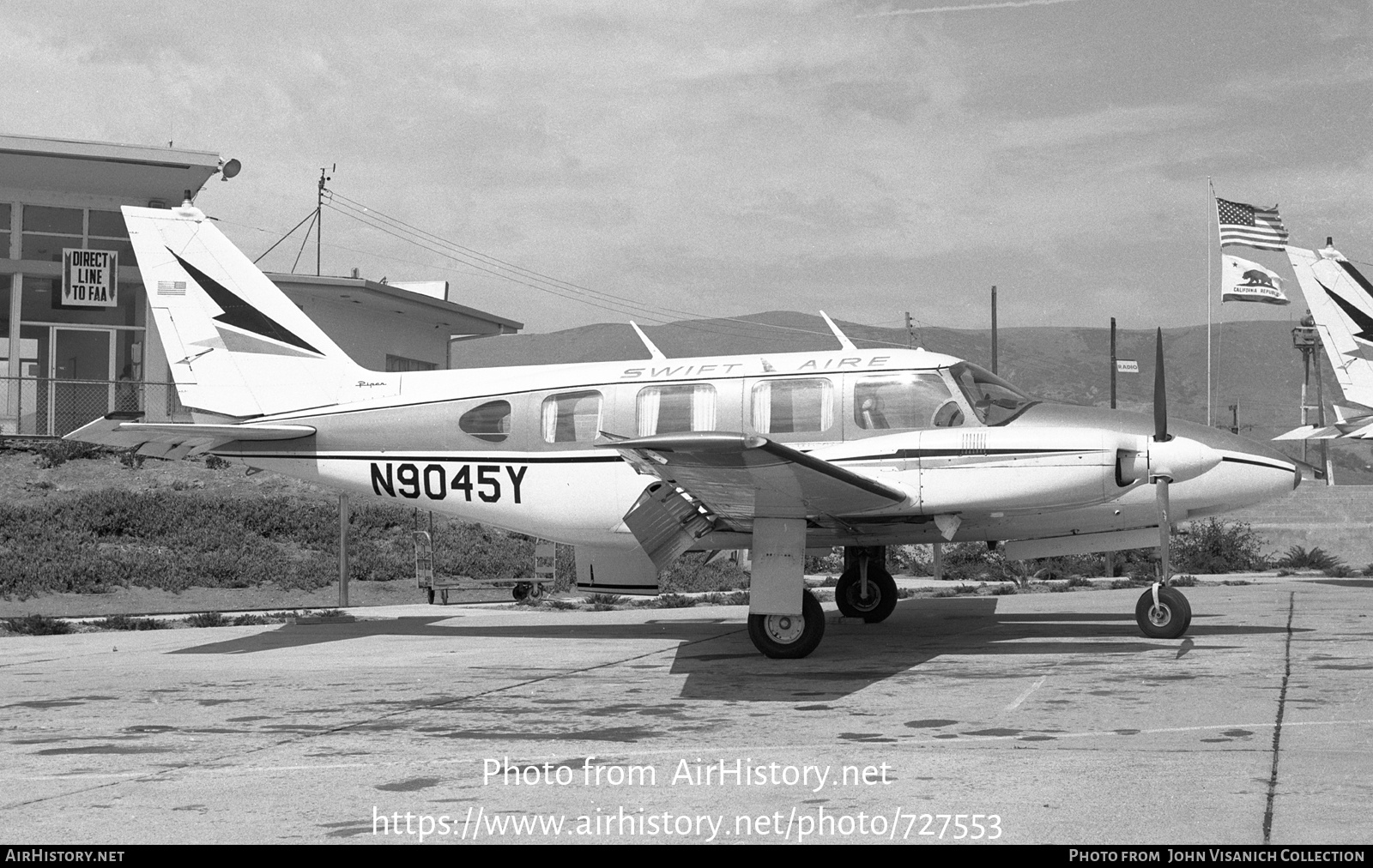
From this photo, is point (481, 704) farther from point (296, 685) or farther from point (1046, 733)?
point (1046, 733)

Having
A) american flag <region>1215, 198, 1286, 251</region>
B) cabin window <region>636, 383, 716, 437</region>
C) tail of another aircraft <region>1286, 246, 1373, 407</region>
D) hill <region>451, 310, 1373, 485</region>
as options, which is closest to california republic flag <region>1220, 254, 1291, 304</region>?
american flag <region>1215, 198, 1286, 251</region>

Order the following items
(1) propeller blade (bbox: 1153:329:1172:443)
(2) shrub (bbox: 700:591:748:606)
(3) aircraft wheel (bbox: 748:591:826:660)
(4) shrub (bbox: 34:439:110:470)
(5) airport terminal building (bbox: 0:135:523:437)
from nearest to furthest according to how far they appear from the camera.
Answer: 1. (3) aircraft wheel (bbox: 748:591:826:660)
2. (1) propeller blade (bbox: 1153:329:1172:443)
3. (2) shrub (bbox: 700:591:748:606)
4. (4) shrub (bbox: 34:439:110:470)
5. (5) airport terminal building (bbox: 0:135:523:437)

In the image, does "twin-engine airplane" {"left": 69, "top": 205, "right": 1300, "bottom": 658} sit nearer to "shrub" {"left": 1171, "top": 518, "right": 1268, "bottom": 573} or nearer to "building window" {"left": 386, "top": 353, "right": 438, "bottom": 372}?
"shrub" {"left": 1171, "top": 518, "right": 1268, "bottom": 573}

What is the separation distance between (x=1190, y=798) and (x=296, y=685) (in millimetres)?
7359

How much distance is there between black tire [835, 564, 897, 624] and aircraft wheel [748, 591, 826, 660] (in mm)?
3352

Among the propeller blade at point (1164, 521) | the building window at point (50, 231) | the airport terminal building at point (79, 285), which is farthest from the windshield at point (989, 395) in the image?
the building window at point (50, 231)

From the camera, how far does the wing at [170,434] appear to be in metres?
13.2

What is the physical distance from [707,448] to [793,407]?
3.59 metres

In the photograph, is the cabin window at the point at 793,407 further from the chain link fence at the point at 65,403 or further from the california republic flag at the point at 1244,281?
the california republic flag at the point at 1244,281

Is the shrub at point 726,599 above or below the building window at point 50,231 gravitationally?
below

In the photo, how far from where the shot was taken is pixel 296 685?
10.4m

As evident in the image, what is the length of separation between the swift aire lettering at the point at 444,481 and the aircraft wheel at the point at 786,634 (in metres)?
3.63

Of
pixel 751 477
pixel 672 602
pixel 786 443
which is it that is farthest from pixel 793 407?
pixel 672 602

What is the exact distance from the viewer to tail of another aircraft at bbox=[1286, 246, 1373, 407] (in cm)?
2320
